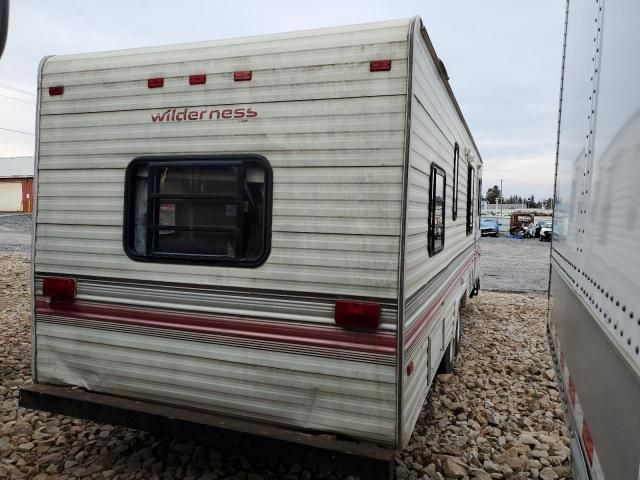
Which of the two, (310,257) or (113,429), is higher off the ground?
(310,257)

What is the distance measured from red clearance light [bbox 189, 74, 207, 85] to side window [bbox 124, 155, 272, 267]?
45cm

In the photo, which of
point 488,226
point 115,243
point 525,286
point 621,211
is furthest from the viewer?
point 488,226

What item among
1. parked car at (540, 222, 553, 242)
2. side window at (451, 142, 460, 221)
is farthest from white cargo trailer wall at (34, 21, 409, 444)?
parked car at (540, 222, 553, 242)

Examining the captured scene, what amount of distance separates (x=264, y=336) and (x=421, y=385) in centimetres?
110

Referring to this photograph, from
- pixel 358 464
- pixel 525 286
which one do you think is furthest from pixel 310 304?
pixel 525 286

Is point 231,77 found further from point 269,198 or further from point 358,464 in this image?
point 358,464

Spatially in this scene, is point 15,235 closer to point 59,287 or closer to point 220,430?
point 59,287

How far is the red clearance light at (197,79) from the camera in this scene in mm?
2916

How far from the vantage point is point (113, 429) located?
12.8ft

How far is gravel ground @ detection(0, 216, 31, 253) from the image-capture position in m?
16.6

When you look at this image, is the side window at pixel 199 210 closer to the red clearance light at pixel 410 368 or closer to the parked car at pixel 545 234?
the red clearance light at pixel 410 368

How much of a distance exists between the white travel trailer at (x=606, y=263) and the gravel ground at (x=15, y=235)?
16.9m

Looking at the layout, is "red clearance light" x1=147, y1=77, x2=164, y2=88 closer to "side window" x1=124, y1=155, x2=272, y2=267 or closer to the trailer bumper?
"side window" x1=124, y1=155, x2=272, y2=267

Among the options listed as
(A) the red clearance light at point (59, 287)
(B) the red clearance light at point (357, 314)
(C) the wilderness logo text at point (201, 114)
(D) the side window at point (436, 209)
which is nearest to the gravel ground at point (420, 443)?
(B) the red clearance light at point (357, 314)
